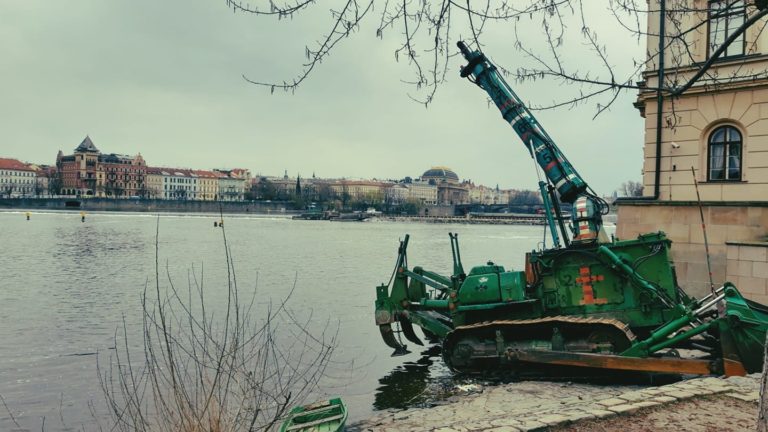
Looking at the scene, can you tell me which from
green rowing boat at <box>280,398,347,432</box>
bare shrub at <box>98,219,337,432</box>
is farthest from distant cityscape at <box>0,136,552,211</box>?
green rowing boat at <box>280,398,347,432</box>

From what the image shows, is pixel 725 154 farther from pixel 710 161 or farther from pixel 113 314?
pixel 113 314

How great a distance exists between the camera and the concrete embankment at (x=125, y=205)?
434 ft

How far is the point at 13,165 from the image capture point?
173625 mm

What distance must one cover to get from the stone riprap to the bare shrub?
1.49 meters

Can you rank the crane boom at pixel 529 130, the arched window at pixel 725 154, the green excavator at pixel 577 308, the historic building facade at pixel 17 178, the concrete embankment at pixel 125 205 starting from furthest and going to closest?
the historic building facade at pixel 17 178, the concrete embankment at pixel 125 205, the arched window at pixel 725 154, the crane boom at pixel 529 130, the green excavator at pixel 577 308

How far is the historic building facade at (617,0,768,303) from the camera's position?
12875mm

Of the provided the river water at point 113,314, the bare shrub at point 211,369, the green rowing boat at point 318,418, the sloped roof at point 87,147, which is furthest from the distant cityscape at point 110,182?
the green rowing boat at point 318,418

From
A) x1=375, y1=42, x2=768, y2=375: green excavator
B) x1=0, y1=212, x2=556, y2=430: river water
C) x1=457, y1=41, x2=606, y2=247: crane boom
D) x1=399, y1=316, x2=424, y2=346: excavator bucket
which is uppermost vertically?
x1=457, y1=41, x2=606, y2=247: crane boom

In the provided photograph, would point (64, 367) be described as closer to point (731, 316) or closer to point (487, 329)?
point (487, 329)

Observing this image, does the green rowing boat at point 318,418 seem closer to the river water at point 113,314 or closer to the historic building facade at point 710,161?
the river water at point 113,314

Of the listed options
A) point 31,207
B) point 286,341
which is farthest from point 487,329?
point 31,207

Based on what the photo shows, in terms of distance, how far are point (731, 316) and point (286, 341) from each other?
30.1 ft

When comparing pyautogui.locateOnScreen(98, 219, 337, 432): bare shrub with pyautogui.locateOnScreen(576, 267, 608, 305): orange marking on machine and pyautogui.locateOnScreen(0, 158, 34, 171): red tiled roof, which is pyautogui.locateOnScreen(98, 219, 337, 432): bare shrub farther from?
pyautogui.locateOnScreen(0, 158, 34, 171): red tiled roof

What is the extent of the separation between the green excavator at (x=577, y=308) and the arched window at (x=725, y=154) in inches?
193
